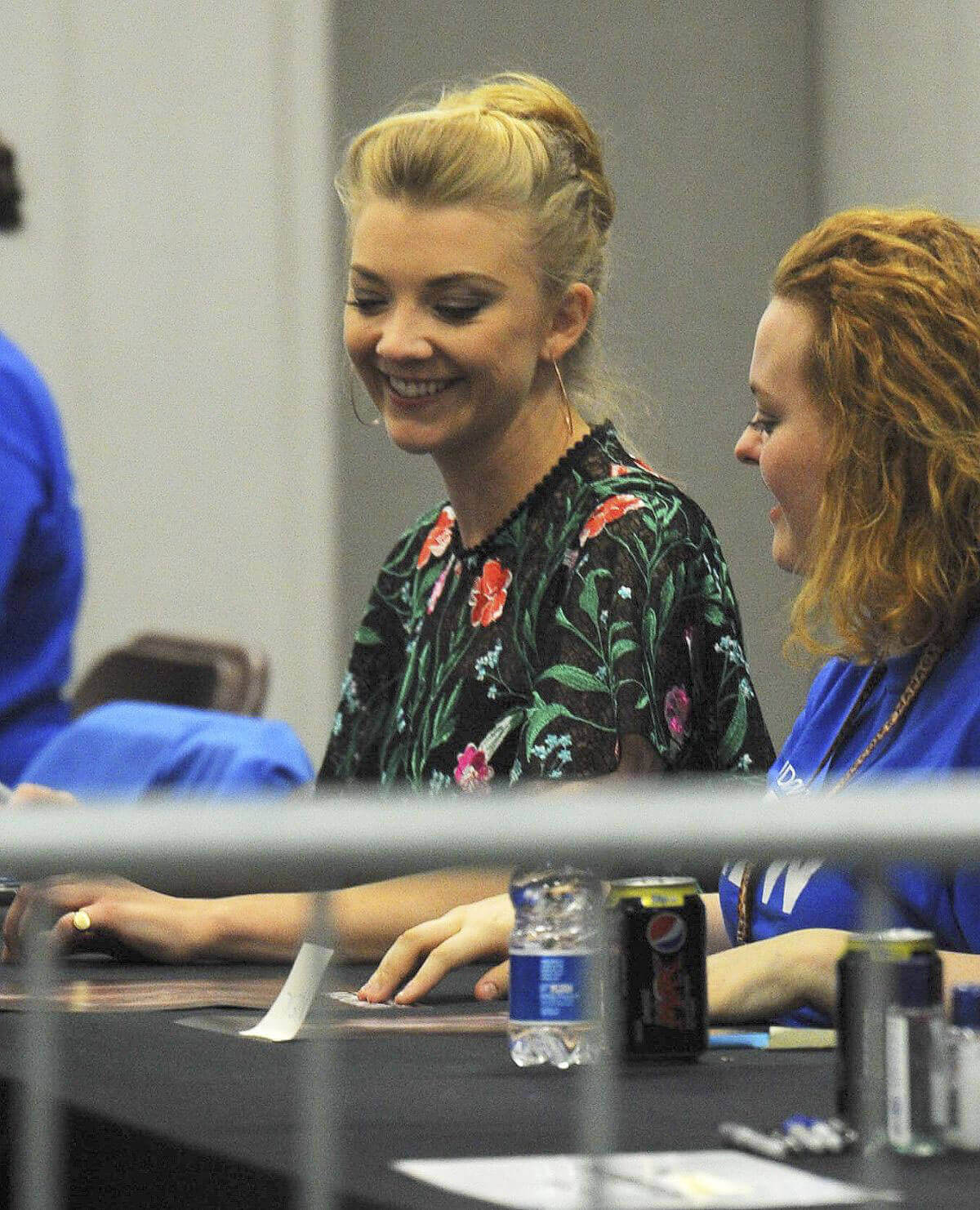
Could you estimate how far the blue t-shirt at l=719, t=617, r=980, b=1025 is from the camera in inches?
62.3

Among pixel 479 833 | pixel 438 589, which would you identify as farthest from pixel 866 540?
pixel 479 833

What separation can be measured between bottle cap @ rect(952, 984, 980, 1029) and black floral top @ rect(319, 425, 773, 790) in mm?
745

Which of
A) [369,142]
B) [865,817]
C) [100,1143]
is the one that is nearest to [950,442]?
[369,142]

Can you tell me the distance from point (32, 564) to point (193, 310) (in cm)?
158

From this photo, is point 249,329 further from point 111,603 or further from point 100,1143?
point 100,1143

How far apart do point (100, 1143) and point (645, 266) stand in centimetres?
373

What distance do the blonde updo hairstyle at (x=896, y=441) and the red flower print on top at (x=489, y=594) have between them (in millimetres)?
345

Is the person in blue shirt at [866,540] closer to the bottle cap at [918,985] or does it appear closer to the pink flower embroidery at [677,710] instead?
the pink flower embroidery at [677,710]

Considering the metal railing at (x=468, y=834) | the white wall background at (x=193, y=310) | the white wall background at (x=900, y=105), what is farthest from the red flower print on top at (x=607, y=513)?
the white wall background at (x=193, y=310)

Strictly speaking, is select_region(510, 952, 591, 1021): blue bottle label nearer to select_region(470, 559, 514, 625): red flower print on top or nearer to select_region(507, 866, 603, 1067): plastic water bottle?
select_region(507, 866, 603, 1067): plastic water bottle

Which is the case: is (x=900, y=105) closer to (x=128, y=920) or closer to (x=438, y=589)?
(x=438, y=589)

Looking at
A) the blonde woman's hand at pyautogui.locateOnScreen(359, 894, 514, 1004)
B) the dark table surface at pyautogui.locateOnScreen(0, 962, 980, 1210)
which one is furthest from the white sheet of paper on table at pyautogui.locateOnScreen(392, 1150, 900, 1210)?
the blonde woman's hand at pyautogui.locateOnScreen(359, 894, 514, 1004)

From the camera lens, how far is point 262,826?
0.80 meters

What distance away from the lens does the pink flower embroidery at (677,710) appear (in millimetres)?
1936
